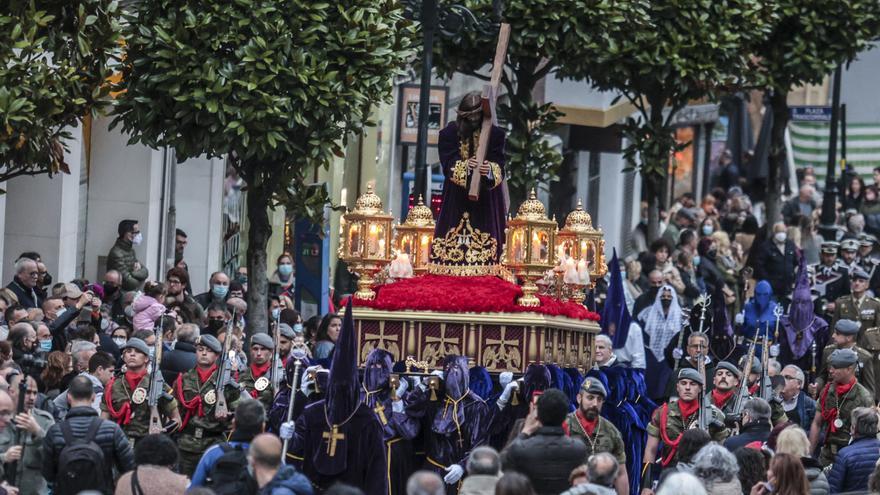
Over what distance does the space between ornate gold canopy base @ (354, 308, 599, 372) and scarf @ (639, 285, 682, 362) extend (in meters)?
5.85

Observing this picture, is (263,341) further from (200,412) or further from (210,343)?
(200,412)

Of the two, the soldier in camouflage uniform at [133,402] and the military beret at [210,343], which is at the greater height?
the military beret at [210,343]

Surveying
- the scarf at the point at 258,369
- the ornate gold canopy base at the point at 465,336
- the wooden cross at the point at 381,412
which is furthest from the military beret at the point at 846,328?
the scarf at the point at 258,369

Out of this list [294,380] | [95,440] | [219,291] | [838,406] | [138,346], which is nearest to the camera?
[95,440]

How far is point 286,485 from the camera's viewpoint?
15336 millimetres

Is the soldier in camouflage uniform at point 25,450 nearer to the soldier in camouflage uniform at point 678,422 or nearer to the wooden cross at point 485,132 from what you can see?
the soldier in camouflage uniform at point 678,422

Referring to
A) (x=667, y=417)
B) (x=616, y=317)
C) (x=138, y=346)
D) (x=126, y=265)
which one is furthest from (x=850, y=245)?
(x=138, y=346)

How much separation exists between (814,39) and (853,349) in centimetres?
1093

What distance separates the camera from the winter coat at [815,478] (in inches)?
682

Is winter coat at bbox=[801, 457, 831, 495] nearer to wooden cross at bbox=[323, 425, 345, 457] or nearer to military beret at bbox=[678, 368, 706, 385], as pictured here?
military beret at bbox=[678, 368, 706, 385]

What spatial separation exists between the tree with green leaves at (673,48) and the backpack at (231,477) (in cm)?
1522

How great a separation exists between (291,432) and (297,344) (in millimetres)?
3867

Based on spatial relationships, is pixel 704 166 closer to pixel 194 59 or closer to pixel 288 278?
pixel 288 278

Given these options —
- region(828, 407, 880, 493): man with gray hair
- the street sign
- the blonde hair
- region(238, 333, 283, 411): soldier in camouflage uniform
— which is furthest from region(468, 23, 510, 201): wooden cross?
the street sign
